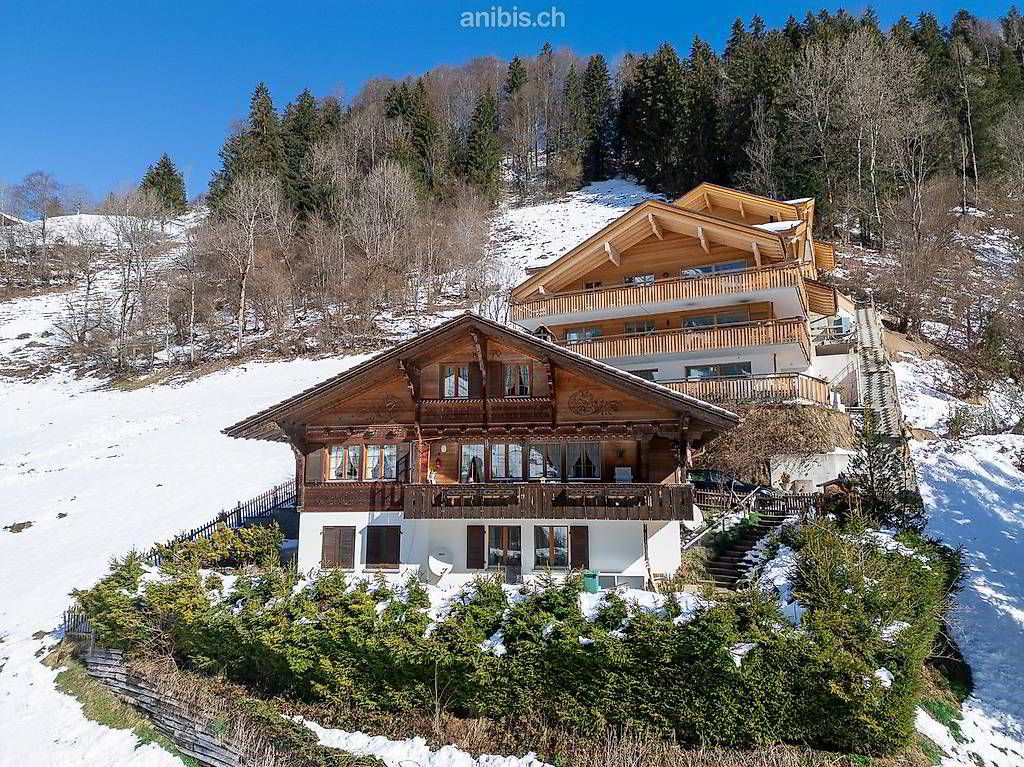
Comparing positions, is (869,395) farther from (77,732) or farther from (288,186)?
(288,186)

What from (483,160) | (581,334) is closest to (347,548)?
(581,334)

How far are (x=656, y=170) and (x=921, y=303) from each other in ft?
133

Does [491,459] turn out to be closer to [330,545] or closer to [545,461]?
[545,461]

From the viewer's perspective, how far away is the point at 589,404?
1844cm

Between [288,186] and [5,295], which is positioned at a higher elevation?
[288,186]

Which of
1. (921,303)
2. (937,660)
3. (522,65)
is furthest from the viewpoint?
(522,65)

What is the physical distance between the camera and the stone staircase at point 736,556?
16484 millimetres

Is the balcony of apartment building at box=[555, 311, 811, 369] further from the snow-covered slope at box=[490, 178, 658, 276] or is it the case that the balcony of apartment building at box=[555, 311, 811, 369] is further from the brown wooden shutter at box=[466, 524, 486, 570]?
the snow-covered slope at box=[490, 178, 658, 276]

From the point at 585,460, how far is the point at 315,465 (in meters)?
8.26

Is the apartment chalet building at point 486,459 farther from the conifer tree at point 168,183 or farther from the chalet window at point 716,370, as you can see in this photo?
the conifer tree at point 168,183

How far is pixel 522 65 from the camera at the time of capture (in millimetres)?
95562

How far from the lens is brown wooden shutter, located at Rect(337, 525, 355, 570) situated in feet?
60.9

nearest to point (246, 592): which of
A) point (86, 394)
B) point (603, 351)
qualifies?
point (603, 351)

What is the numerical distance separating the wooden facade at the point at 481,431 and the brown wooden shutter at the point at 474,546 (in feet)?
4.09
